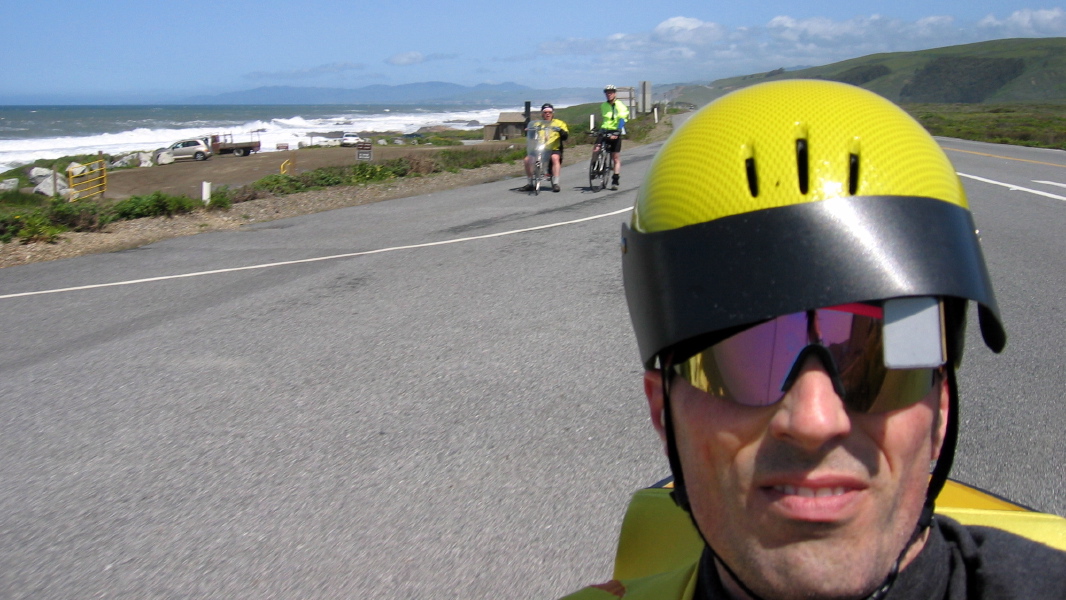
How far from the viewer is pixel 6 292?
27.1 ft

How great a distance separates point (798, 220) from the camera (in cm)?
119

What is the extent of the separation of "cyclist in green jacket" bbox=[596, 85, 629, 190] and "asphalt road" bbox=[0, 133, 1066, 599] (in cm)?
695

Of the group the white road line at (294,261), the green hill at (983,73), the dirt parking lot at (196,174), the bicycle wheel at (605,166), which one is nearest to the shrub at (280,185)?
the bicycle wheel at (605,166)

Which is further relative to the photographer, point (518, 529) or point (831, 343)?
point (518, 529)

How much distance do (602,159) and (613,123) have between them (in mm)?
780

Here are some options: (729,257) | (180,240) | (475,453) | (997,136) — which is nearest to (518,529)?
(475,453)

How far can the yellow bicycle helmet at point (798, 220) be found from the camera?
116 centimetres

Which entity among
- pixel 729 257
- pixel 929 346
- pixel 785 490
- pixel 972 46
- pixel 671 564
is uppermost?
pixel 972 46

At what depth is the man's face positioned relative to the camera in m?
1.09

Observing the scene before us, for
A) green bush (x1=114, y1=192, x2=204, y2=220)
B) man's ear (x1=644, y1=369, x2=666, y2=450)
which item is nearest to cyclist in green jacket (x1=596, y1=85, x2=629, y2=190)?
green bush (x1=114, y1=192, x2=204, y2=220)

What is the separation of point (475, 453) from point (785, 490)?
3.12 m

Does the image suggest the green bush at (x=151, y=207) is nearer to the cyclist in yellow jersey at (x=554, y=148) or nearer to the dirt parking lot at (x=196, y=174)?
the cyclist in yellow jersey at (x=554, y=148)

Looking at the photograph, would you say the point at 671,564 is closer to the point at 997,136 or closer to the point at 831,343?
the point at 831,343

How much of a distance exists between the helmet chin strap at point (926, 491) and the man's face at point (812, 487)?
18mm
